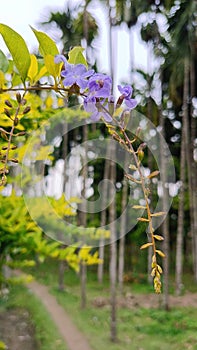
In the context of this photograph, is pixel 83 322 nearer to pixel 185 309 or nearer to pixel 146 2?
pixel 185 309

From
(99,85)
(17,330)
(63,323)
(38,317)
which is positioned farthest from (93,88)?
(38,317)

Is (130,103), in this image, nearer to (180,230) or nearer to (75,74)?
(75,74)

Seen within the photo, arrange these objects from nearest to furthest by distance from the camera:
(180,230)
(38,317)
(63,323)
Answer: (63,323), (38,317), (180,230)

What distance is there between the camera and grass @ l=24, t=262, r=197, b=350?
6.36 metres

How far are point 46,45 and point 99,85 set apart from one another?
77 mm

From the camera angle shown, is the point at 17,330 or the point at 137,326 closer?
the point at 17,330

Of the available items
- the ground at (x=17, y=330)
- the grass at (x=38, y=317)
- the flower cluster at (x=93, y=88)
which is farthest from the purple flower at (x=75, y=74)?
the ground at (x=17, y=330)

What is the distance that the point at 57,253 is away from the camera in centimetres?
190

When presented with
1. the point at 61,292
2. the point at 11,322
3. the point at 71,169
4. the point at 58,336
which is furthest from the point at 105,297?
the point at 71,169

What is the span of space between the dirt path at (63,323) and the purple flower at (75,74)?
6013 mm

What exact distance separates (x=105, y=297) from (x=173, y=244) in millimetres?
5889

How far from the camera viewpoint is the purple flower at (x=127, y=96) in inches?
17.6

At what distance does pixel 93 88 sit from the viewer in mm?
435

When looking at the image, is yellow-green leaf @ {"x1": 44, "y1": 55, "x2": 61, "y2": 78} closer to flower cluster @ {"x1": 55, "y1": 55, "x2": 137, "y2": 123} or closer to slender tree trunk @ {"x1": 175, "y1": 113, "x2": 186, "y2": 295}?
flower cluster @ {"x1": 55, "y1": 55, "x2": 137, "y2": 123}
